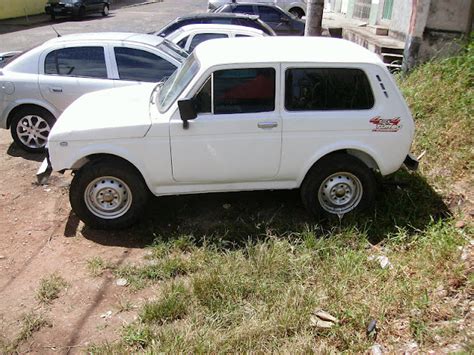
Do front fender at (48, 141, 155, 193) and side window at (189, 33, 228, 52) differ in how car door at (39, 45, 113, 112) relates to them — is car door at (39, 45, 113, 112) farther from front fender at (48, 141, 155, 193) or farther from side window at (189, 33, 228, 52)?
side window at (189, 33, 228, 52)

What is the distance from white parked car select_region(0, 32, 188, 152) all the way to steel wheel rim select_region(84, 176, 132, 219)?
2.22 metres

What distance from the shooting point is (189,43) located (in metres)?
8.80

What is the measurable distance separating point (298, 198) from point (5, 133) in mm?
5167

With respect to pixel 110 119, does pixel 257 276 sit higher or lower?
lower

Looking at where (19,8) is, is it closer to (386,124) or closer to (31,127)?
(31,127)

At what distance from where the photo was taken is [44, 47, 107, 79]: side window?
644 cm

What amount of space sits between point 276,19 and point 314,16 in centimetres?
634

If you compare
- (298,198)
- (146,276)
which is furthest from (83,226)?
(298,198)

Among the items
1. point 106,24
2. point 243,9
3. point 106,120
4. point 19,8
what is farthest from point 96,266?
point 19,8

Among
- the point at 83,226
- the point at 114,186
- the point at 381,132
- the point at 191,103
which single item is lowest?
the point at 83,226

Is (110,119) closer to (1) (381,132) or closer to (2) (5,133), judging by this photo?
(1) (381,132)

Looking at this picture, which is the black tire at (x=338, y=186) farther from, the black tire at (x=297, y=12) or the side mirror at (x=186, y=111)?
the black tire at (x=297, y=12)

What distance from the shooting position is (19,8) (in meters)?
24.3

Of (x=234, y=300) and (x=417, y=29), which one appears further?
(x=417, y=29)
